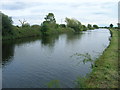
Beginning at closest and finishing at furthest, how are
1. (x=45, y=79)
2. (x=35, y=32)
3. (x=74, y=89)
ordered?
(x=74, y=89)
(x=45, y=79)
(x=35, y=32)

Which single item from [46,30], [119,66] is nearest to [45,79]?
[119,66]

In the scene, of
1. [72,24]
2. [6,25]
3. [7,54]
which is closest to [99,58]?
[7,54]

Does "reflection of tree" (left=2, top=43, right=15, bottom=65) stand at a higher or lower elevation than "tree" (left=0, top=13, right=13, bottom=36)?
lower

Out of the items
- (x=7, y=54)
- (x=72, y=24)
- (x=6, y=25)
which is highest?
(x=72, y=24)

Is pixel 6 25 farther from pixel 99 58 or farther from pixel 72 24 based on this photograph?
pixel 72 24

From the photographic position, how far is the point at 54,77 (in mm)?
9969

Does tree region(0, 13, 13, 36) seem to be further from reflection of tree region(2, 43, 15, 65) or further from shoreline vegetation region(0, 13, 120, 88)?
reflection of tree region(2, 43, 15, 65)

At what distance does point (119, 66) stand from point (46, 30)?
41.6 m

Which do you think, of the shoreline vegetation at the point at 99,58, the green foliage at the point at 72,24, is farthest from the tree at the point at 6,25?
the green foliage at the point at 72,24

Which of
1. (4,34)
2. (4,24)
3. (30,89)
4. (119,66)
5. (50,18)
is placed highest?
(50,18)

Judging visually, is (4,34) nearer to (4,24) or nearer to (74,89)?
→ (4,24)

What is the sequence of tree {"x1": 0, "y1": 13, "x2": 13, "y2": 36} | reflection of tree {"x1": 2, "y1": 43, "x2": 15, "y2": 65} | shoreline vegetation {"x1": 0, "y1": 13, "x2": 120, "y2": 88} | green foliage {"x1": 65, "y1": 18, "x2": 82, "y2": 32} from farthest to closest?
green foliage {"x1": 65, "y1": 18, "x2": 82, "y2": 32}, tree {"x1": 0, "y1": 13, "x2": 13, "y2": 36}, reflection of tree {"x1": 2, "y1": 43, "x2": 15, "y2": 65}, shoreline vegetation {"x1": 0, "y1": 13, "x2": 120, "y2": 88}

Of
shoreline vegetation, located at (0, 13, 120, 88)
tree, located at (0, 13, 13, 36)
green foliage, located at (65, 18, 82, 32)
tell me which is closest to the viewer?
shoreline vegetation, located at (0, 13, 120, 88)

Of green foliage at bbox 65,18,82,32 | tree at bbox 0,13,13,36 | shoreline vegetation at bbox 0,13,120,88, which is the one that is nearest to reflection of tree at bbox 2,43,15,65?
shoreline vegetation at bbox 0,13,120,88
